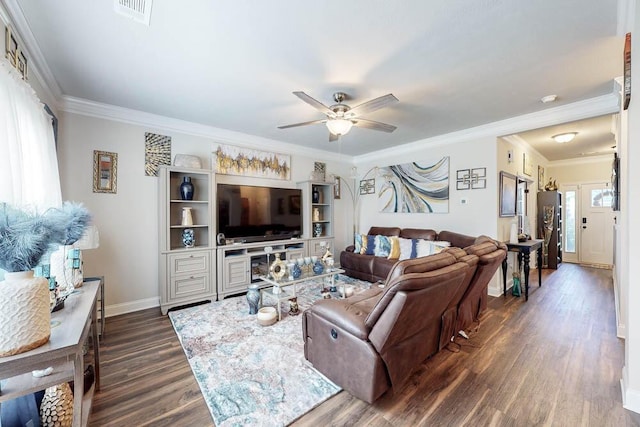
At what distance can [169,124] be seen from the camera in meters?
3.58

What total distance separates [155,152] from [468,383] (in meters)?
4.21

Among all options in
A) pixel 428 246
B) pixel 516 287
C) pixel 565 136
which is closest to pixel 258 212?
pixel 428 246

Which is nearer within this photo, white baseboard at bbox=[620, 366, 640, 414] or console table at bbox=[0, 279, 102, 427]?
console table at bbox=[0, 279, 102, 427]

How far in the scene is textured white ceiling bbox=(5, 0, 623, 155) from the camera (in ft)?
5.54

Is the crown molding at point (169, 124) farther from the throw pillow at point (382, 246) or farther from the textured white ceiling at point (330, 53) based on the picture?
the throw pillow at point (382, 246)

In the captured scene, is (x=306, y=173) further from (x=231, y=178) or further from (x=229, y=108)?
(x=229, y=108)

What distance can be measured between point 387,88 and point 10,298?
9.81 ft

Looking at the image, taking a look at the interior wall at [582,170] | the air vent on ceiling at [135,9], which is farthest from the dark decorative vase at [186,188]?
the interior wall at [582,170]

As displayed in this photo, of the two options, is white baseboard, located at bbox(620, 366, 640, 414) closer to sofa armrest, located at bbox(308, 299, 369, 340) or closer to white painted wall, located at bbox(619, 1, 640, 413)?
white painted wall, located at bbox(619, 1, 640, 413)

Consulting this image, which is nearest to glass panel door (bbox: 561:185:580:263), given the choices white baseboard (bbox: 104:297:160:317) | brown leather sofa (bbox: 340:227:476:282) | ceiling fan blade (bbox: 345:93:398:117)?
brown leather sofa (bbox: 340:227:476:282)

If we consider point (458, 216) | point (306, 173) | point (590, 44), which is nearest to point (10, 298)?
point (590, 44)

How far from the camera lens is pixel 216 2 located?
63.4 inches

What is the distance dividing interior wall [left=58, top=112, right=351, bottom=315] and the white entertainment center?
0.29 m

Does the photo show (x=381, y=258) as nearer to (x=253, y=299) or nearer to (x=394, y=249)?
(x=394, y=249)
